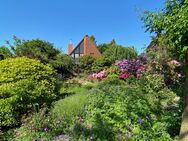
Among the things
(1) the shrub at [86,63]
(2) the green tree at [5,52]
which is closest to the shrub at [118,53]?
(1) the shrub at [86,63]

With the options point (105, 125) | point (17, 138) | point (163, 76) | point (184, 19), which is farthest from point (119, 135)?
point (163, 76)

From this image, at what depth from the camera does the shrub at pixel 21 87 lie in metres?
5.86

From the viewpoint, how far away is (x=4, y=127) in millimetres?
5934

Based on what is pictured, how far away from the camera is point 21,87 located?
663 cm

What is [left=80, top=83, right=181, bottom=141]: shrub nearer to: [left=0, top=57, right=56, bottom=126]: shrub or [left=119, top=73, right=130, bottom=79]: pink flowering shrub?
[left=0, top=57, right=56, bottom=126]: shrub

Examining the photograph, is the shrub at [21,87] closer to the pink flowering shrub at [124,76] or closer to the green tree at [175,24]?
the green tree at [175,24]

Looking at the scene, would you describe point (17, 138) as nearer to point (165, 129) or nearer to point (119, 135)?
point (119, 135)

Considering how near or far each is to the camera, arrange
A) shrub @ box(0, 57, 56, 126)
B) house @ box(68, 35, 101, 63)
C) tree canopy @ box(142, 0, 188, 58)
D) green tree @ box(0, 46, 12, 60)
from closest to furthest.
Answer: tree canopy @ box(142, 0, 188, 58), shrub @ box(0, 57, 56, 126), green tree @ box(0, 46, 12, 60), house @ box(68, 35, 101, 63)

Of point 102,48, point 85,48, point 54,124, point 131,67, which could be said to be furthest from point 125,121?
point 102,48

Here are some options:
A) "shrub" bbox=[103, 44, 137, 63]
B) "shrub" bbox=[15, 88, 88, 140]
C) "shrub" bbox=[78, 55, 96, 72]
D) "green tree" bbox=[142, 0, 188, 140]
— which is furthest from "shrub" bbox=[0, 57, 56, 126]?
"shrub" bbox=[78, 55, 96, 72]

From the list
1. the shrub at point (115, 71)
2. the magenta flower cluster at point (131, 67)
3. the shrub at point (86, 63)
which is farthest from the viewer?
the shrub at point (86, 63)

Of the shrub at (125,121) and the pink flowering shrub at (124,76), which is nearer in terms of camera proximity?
the shrub at (125,121)

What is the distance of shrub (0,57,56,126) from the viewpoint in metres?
5.86

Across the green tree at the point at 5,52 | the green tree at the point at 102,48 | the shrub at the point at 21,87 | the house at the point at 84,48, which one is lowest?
the shrub at the point at 21,87
